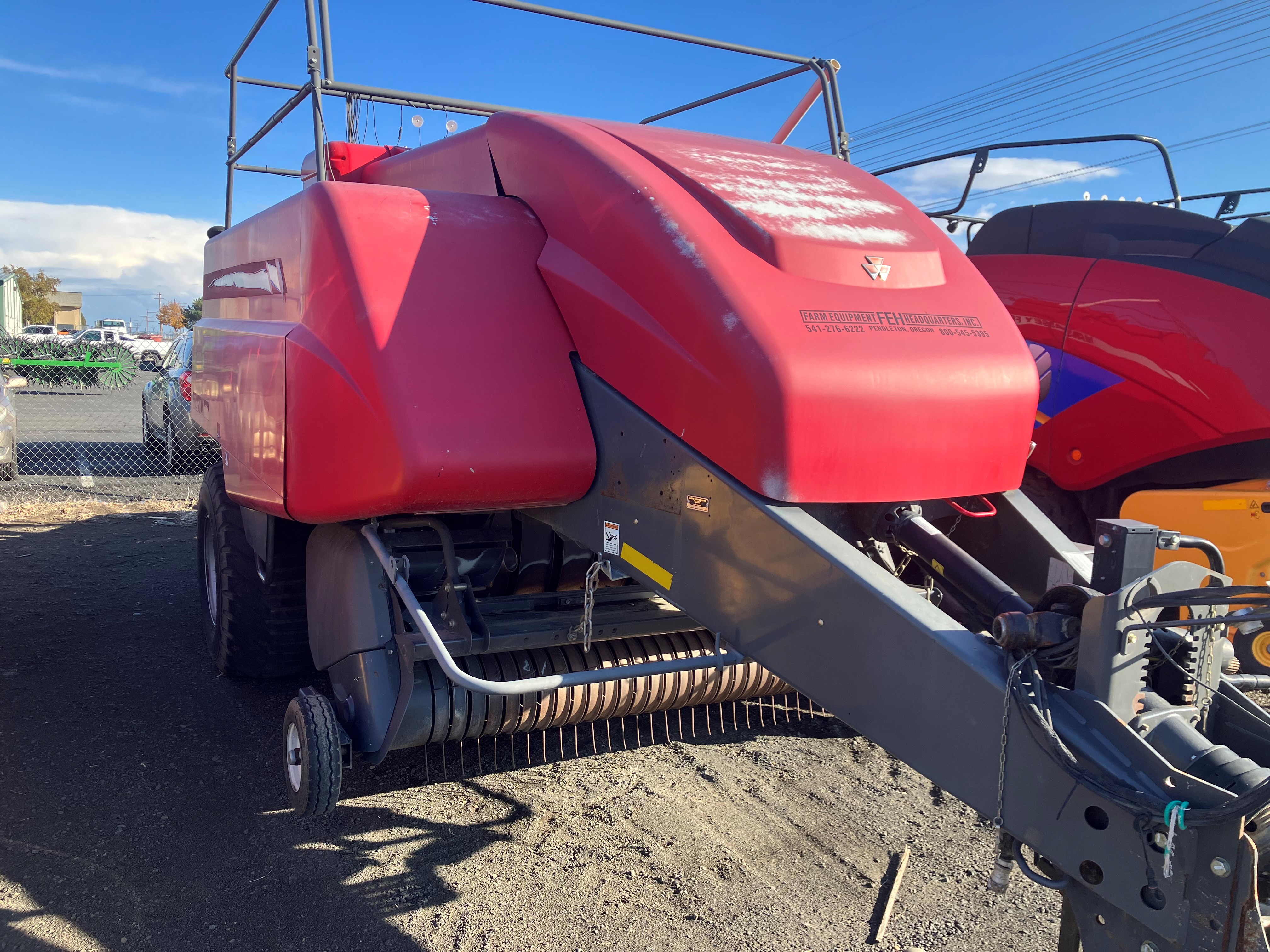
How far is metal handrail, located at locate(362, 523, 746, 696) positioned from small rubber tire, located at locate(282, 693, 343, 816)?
1.16 ft

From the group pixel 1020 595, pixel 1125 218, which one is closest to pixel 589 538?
pixel 1020 595

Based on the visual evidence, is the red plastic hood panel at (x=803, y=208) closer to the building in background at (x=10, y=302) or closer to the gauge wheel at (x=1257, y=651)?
the gauge wheel at (x=1257, y=651)

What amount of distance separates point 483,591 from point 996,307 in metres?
1.88

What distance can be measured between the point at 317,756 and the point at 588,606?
0.89 metres

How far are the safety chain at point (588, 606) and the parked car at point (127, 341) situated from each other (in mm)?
28746

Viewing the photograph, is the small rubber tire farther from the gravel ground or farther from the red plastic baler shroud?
the red plastic baler shroud

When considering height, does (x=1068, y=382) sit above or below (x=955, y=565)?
above

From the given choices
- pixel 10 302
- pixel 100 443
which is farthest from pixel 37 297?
pixel 100 443

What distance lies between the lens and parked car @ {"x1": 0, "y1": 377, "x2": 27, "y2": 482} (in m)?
9.07

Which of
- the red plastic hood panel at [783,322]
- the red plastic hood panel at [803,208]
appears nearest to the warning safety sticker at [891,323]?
the red plastic hood panel at [783,322]

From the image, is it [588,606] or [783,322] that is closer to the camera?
[783,322]

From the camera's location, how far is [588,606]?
264 cm

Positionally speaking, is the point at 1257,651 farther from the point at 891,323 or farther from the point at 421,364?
the point at 421,364

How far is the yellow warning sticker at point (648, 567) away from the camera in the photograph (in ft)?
7.53
